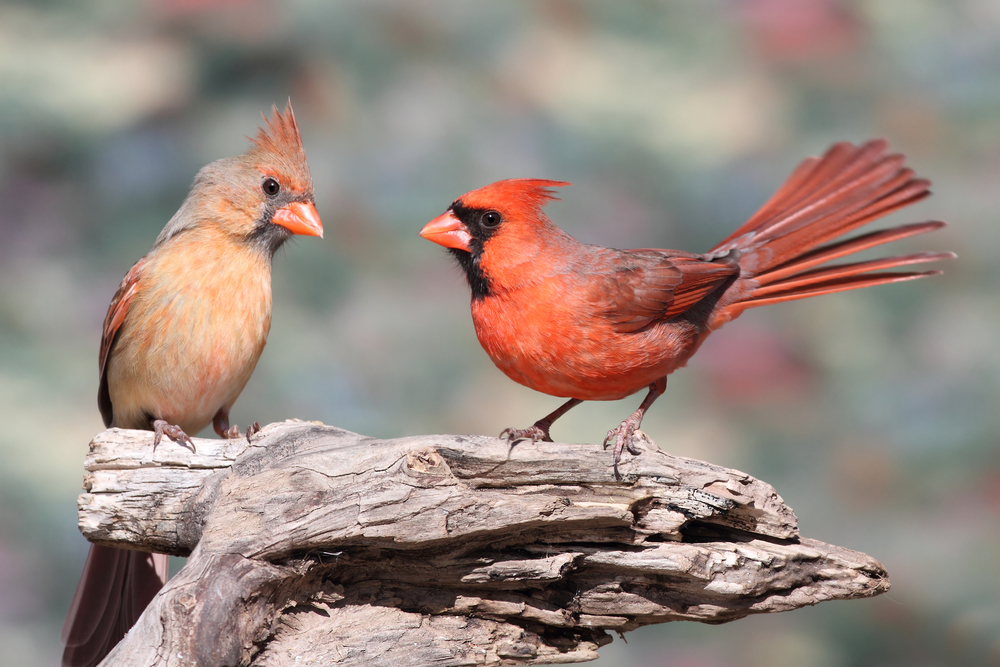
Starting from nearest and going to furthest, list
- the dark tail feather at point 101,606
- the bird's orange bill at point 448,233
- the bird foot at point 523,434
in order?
the bird foot at point 523,434, the bird's orange bill at point 448,233, the dark tail feather at point 101,606

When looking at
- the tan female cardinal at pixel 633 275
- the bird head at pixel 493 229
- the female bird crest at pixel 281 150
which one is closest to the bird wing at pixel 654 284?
the tan female cardinal at pixel 633 275

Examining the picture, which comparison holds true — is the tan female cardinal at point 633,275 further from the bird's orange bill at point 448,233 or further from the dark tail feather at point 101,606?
the dark tail feather at point 101,606

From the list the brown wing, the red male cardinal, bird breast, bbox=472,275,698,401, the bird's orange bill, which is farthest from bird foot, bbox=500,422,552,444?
the brown wing

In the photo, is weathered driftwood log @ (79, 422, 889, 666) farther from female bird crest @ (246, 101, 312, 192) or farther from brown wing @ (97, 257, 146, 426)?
female bird crest @ (246, 101, 312, 192)

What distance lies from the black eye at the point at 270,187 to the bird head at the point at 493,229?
51cm

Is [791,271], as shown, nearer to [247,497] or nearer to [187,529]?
[247,497]

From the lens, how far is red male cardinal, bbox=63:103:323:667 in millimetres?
2391

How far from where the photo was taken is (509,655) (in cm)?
209

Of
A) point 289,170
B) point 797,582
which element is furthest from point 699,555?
point 289,170

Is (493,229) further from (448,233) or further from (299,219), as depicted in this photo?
(299,219)

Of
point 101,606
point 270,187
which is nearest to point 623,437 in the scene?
point 270,187

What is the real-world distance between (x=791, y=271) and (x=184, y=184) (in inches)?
102

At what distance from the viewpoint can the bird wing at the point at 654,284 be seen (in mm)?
2332

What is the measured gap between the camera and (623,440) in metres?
2.11
